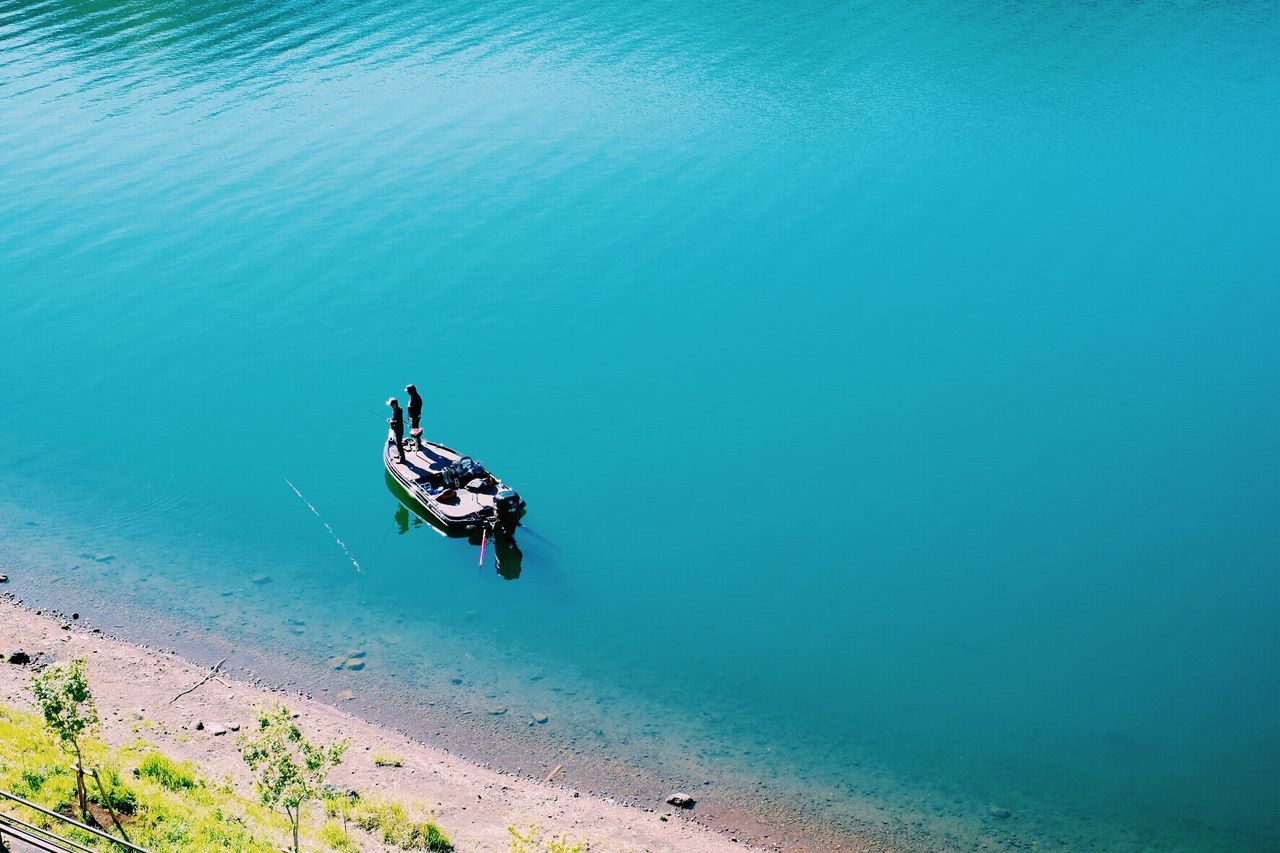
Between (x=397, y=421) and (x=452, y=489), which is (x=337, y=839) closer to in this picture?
(x=452, y=489)

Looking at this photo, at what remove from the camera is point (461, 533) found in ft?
90.0

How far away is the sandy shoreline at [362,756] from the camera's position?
19.0 m

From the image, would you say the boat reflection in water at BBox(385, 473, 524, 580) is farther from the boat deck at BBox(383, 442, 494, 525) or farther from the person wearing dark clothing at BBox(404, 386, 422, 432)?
the person wearing dark clothing at BBox(404, 386, 422, 432)

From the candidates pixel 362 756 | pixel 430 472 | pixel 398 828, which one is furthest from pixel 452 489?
pixel 398 828

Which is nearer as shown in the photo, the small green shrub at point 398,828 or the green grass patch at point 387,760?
the small green shrub at point 398,828

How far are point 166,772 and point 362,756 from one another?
3.64 m

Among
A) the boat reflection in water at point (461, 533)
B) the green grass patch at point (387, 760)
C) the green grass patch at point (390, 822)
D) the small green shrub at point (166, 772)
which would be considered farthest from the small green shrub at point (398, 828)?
the boat reflection in water at point (461, 533)

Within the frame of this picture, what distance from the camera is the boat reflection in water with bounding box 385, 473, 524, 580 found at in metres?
26.6

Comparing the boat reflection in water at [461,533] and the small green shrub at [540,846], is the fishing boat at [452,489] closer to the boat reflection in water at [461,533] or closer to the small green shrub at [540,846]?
the boat reflection in water at [461,533]

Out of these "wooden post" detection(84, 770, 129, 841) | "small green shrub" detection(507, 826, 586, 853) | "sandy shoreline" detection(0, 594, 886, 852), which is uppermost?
"small green shrub" detection(507, 826, 586, 853)

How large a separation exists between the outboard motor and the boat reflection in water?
1.02 feet

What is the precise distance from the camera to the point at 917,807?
20.5 metres

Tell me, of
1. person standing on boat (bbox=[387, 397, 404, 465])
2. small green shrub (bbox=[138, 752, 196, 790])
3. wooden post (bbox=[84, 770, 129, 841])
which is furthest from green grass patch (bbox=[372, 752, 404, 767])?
person standing on boat (bbox=[387, 397, 404, 465])

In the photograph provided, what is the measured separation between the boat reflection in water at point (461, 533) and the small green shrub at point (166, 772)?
9451 millimetres
